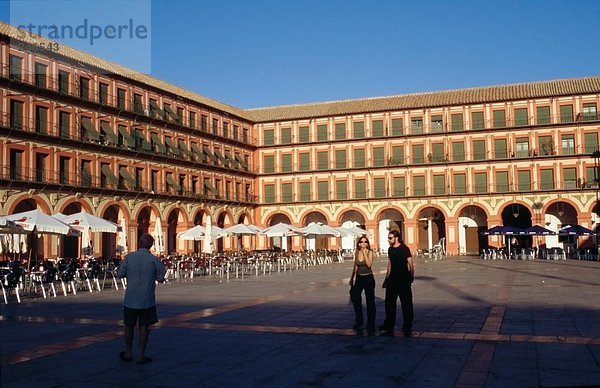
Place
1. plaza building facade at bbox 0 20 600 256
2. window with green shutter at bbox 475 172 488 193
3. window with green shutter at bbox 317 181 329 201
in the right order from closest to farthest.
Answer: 1. plaza building facade at bbox 0 20 600 256
2. window with green shutter at bbox 475 172 488 193
3. window with green shutter at bbox 317 181 329 201

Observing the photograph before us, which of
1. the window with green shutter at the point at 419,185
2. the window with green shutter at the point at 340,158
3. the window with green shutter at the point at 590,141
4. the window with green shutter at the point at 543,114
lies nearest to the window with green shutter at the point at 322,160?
the window with green shutter at the point at 340,158

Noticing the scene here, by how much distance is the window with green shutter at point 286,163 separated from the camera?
5947 centimetres

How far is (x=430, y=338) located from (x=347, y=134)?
160ft

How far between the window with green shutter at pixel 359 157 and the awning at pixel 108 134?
77.6 feet

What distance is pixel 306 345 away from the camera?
922cm

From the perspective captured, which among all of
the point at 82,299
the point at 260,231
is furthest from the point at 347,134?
the point at 82,299

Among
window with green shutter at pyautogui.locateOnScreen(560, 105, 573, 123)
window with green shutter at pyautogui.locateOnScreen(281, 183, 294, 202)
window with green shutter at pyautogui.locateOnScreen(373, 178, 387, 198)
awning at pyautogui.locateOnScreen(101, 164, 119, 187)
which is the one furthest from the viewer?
window with green shutter at pyautogui.locateOnScreen(281, 183, 294, 202)

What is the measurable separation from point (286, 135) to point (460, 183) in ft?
56.1

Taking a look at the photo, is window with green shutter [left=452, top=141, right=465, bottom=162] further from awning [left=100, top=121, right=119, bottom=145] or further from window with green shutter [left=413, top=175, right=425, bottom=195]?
awning [left=100, top=121, right=119, bottom=145]

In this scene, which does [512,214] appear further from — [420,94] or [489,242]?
[420,94]

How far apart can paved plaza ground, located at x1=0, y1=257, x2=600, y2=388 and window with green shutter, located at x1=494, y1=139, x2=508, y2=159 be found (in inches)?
1530

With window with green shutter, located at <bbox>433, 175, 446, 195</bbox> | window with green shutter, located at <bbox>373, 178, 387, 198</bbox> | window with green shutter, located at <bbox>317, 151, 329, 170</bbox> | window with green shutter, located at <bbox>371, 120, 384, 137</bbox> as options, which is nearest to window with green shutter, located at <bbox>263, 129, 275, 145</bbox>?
window with green shutter, located at <bbox>317, 151, 329, 170</bbox>

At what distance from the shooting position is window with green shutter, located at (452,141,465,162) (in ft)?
179

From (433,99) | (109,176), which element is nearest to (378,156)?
(433,99)
